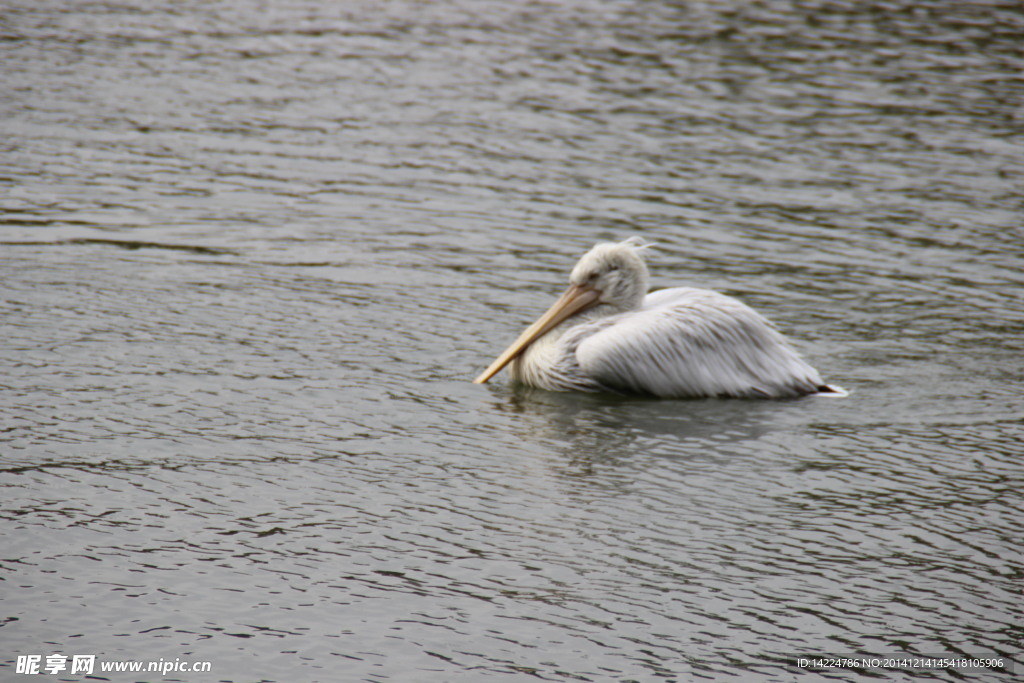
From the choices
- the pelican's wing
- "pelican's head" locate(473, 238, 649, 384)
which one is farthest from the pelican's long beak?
the pelican's wing

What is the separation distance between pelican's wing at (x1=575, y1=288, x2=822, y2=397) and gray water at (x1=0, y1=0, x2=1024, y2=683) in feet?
0.46

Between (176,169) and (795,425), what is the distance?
19.1ft

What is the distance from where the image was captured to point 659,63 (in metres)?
15.3

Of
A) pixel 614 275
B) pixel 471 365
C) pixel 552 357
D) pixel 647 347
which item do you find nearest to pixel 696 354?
pixel 647 347

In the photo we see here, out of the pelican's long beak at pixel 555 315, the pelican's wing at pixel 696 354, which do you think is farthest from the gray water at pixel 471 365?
the pelican's long beak at pixel 555 315

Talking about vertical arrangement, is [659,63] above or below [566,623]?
above

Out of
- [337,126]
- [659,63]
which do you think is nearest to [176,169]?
[337,126]

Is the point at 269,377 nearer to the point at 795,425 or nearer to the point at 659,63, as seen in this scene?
the point at 795,425

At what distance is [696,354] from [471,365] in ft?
3.99

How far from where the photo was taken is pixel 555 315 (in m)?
7.39

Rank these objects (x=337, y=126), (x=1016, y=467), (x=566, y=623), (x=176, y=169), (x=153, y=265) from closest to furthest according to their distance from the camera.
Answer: (x=566, y=623)
(x=1016, y=467)
(x=153, y=265)
(x=176, y=169)
(x=337, y=126)

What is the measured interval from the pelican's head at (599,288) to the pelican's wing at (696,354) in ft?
0.57

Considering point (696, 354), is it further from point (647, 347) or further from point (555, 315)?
point (555, 315)

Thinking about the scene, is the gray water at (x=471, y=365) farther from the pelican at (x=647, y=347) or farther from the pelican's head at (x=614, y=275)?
the pelican's head at (x=614, y=275)
